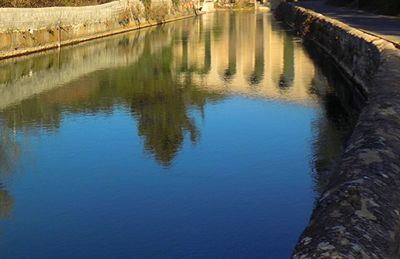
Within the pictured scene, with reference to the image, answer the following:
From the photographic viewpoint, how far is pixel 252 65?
98.0ft

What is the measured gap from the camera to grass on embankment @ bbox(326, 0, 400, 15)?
35.3 m

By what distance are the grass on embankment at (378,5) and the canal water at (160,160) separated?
42.1ft

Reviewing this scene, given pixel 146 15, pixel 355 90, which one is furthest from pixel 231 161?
pixel 146 15

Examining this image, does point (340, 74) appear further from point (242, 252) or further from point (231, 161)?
point (242, 252)

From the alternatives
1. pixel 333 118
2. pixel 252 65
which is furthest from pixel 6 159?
pixel 252 65

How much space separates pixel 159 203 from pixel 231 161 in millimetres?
2732

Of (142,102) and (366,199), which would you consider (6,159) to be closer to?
(142,102)

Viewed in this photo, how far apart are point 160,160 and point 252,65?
1851 cm

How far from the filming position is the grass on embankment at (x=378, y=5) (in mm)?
35344

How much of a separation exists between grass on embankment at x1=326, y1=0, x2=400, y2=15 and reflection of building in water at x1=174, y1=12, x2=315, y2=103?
18.8 ft

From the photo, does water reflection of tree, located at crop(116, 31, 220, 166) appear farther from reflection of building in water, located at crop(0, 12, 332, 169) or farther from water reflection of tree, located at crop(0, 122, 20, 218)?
water reflection of tree, located at crop(0, 122, 20, 218)

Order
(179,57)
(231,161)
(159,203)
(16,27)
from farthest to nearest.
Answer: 1. (179,57)
2. (16,27)
3. (231,161)
4. (159,203)

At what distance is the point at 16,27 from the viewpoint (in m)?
28.4

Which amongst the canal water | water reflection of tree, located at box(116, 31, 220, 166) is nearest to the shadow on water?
the canal water
